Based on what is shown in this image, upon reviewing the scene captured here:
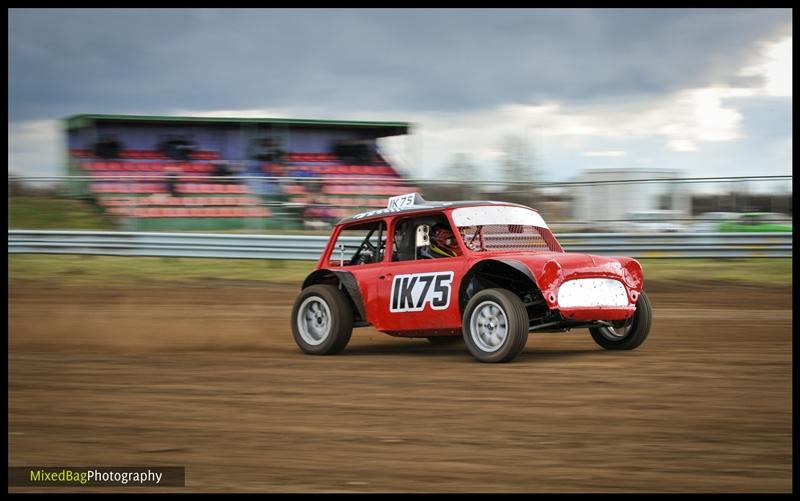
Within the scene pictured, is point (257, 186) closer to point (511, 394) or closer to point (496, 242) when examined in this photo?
point (496, 242)

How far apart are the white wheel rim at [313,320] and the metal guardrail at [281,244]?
5.92 metres

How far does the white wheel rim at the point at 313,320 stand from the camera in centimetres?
998

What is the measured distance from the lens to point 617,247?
1688 centimetres

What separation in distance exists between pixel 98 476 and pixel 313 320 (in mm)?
5431

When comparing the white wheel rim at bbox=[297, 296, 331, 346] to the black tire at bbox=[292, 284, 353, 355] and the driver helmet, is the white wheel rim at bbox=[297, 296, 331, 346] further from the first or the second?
the driver helmet

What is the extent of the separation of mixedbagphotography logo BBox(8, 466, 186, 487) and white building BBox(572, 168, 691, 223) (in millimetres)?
13384

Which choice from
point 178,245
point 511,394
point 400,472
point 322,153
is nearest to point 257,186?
point 178,245

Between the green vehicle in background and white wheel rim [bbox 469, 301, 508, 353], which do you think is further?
the green vehicle in background

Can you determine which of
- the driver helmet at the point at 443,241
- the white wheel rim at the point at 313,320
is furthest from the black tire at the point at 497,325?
the white wheel rim at the point at 313,320

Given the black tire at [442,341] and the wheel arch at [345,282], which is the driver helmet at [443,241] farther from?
the black tire at [442,341]

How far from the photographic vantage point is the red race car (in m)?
8.53

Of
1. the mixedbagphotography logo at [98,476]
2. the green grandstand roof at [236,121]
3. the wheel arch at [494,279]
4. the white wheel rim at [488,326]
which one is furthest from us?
the green grandstand roof at [236,121]

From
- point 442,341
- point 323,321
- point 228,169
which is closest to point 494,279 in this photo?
point 442,341

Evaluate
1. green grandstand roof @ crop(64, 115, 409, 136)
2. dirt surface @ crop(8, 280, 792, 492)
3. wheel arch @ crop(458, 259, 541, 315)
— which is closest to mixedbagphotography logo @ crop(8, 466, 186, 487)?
dirt surface @ crop(8, 280, 792, 492)
